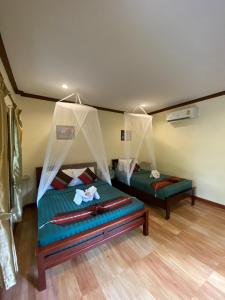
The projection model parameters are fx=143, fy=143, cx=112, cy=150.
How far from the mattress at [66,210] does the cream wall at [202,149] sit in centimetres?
220

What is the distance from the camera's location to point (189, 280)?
1632 mm

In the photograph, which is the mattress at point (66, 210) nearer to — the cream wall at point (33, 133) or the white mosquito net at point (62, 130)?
the white mosquito net at point (62, 130)

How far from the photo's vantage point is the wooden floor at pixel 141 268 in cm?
150

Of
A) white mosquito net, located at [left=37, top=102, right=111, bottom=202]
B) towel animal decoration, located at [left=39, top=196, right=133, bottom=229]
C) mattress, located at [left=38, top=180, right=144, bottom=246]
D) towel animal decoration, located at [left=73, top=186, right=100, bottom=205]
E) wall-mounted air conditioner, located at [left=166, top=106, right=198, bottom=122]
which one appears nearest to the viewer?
mattress, located at [left=38, top=180, right=144, bottom=246]

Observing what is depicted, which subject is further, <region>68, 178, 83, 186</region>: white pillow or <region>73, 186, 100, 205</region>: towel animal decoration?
<region>68, 178, 83, 186</region>: white pillow

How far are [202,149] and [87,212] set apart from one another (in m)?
3.20

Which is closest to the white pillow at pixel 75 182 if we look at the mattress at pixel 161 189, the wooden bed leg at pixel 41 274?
the mattress at pixel 161 189

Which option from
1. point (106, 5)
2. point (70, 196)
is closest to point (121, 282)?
point (70, 196)

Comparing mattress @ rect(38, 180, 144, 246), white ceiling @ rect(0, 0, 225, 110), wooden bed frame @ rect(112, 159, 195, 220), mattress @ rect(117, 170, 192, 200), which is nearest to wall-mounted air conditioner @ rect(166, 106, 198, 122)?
white ceiling @ rect(0, 0, 225, 110)

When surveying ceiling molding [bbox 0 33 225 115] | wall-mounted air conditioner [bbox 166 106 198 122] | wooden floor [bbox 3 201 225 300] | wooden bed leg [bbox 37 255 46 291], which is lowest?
wooden floor [bbox 3 201 225 300]

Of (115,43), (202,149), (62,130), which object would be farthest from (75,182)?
(202,149)

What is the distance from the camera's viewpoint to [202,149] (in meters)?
3.64

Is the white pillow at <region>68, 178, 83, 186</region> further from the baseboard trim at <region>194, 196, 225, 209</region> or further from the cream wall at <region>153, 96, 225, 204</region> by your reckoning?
the baseboard trim at <region>194, 196, 225, 209</region>

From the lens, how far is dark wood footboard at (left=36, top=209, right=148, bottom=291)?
154cm
